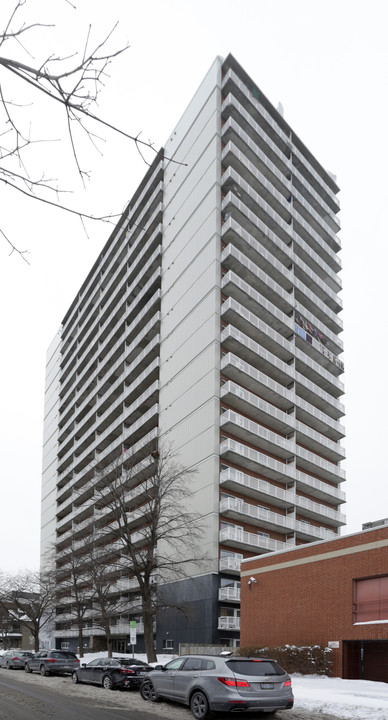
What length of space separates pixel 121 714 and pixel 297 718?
3.75 m

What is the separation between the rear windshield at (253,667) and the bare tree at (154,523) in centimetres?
2422

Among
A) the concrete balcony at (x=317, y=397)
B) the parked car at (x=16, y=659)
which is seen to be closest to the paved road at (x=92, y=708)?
the parked car at (x=16, y=659)

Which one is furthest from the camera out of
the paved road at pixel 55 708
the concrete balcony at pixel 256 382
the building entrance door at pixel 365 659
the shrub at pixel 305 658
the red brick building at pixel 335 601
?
the concrete balcony at pixel 256 382

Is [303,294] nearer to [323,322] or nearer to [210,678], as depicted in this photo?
[323,322]

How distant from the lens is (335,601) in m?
26.2

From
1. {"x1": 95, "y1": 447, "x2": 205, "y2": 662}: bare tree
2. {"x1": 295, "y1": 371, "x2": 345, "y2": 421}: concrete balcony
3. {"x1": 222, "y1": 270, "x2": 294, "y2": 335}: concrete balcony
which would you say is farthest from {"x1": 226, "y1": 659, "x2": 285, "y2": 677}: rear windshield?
{"x1": 295, "y1": 371, "x2": 345, "y2": 421}: concrete balcony

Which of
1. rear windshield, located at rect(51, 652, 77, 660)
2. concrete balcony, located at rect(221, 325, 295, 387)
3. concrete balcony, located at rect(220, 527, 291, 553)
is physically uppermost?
concrete balcony, located at rect(221, 325, 295, 387)

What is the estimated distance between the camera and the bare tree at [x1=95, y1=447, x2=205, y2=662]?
39.8m

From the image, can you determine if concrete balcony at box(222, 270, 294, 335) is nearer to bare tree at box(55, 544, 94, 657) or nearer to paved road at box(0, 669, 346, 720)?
bare tree at box(55, 544, 94, 657)

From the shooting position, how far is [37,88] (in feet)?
15.4

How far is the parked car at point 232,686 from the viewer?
44.4ft

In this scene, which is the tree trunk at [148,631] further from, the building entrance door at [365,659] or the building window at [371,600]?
the building window at [371,600]

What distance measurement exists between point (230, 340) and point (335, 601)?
26367mm

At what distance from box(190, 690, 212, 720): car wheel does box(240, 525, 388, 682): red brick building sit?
11.6m
